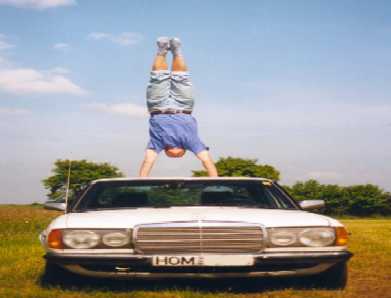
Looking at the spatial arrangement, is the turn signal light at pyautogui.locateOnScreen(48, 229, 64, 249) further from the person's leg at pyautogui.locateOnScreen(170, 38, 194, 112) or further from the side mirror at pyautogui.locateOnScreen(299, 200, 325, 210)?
the person's leg at pyautogui.locateOnScreen(170, 38, 194, 112)

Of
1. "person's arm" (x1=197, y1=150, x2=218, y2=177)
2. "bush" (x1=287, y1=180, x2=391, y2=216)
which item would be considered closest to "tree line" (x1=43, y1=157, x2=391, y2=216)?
"bush" (x1=287, y1=180, x2=391, y2=216)

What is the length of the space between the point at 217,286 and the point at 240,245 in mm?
835

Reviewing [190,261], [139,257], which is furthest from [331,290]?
[139,257]

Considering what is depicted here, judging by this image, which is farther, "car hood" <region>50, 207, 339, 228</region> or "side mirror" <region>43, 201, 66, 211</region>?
"side mirror" <region>43, 201, 66, 211</region>

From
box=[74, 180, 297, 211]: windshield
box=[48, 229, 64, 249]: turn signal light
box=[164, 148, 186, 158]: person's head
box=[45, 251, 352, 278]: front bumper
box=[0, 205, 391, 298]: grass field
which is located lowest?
box=[0, 205, 391, 298]: grass field

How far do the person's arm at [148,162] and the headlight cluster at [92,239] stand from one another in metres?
5.14

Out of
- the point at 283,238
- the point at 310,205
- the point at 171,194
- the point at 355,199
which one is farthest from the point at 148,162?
the point at 355,199

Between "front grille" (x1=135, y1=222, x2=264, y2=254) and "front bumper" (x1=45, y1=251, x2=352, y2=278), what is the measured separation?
0.35 feet

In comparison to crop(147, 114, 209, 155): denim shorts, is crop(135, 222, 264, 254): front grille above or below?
below

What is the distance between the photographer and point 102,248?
5164 mm

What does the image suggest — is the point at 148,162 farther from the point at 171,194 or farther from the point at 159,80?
the point at 171,194

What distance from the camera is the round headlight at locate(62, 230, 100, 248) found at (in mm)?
5176

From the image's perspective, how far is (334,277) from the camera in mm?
5488

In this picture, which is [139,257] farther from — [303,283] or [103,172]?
[103,172]
